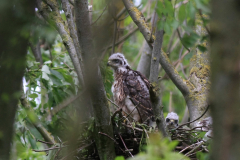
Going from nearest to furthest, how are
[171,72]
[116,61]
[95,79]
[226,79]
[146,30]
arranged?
[226,79] → [95,79] → [146,30] → [171,72] → [116,61]

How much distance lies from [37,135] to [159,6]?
3.29 m

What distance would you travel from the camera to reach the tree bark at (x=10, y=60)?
1.98 m

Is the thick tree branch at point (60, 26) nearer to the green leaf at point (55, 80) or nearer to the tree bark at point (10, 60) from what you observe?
the green leaf at point (55, 80)

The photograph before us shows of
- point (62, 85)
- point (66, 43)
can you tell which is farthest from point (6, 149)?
point (62, 85)

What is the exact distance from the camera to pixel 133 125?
4.29 m

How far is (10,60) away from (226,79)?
1380mm

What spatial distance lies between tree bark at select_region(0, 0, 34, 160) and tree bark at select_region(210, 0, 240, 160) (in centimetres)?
126

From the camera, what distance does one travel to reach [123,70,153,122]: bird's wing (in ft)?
18.7

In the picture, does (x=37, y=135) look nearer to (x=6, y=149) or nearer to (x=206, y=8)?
(x=6, y=149)

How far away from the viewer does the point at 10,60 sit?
6.70 feet

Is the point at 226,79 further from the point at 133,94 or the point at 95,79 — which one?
the point at 133,94

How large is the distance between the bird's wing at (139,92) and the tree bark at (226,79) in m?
4.31

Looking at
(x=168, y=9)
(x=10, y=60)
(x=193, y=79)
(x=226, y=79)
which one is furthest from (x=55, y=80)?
(x=226, y=79)

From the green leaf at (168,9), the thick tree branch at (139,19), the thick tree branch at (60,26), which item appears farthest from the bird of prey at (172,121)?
the green leaf at (168,9)
